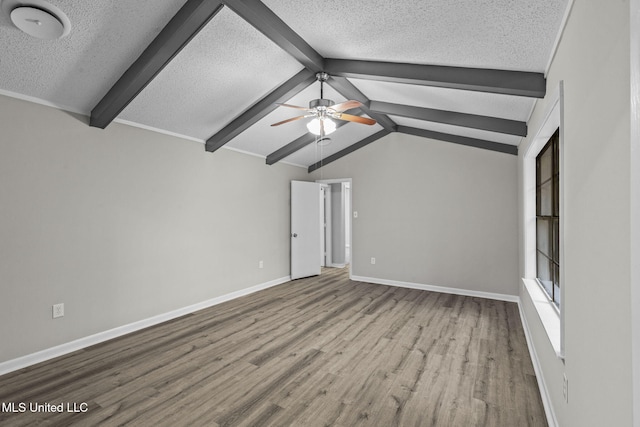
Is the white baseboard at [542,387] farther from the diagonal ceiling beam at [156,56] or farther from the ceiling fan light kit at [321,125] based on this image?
the diagonal ceiling beam at [156,56]

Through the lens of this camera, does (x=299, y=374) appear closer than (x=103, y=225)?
Yes

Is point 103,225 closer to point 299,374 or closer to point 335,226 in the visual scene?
point 299,374

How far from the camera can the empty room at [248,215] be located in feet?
4.37

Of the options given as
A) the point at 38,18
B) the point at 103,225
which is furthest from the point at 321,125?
the point at 103,225

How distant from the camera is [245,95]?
3361 mm

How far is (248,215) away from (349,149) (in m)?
2.30

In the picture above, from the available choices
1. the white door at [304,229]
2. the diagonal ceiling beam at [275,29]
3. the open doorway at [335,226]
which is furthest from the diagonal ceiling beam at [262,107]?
the open doorway at [335,226]

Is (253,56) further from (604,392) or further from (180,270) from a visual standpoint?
(604,392)

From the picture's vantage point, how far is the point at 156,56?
2.35 m

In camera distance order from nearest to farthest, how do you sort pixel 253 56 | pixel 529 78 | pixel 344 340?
pixel 529 78 → pixel 253 56 → pixel 344 340

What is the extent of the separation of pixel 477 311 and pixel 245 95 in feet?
13.1

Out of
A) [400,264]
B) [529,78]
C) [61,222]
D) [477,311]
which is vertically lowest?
[477,311]

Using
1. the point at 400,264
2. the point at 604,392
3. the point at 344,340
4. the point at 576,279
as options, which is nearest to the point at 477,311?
the point at 400,264

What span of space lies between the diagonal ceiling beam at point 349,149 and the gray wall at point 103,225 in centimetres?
185
